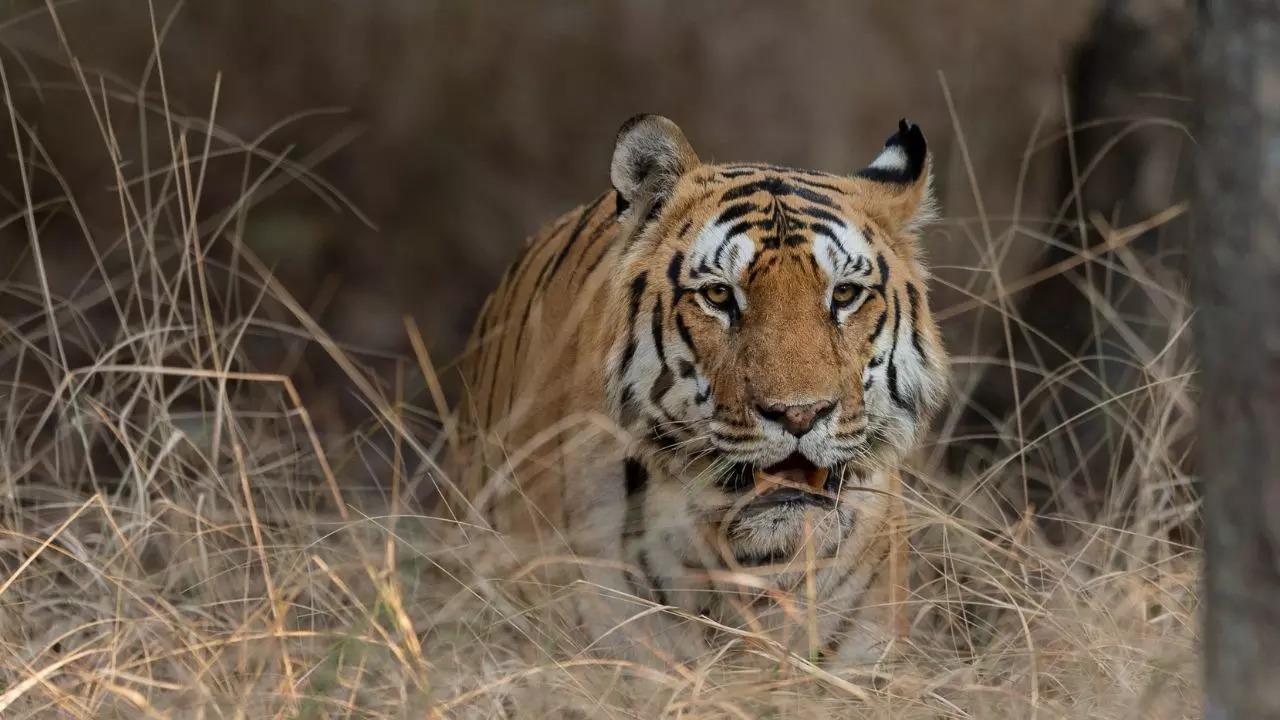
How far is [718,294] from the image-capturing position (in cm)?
287

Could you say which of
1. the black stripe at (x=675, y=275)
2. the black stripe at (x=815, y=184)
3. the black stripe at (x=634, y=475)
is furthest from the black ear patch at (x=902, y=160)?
the black stripe at (x=634, y=475)

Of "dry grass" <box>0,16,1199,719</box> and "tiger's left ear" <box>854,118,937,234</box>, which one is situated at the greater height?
"tiger's left ear" <box>854,118,937,234</box>

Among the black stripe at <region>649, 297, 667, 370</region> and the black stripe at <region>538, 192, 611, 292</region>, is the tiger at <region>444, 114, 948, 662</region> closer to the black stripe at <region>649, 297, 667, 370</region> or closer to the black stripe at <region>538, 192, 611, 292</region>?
the black stripe at <region>649, 297, 667, 370</region>

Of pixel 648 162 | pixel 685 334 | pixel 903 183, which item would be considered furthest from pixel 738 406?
pixel 903 183

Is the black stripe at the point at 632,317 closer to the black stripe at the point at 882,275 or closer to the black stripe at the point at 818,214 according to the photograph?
the black stripe at the point at 818,214

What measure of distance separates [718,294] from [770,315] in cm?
15

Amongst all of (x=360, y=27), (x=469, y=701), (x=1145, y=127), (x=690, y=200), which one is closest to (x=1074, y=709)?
(x=469, y=701)

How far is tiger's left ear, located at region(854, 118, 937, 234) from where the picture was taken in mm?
3076

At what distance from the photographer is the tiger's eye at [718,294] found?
2859 millimetres

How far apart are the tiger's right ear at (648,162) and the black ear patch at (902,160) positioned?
41 cm

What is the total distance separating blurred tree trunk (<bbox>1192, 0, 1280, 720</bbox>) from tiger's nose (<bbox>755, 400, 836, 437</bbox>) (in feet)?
3.69

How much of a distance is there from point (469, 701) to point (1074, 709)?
96 cm

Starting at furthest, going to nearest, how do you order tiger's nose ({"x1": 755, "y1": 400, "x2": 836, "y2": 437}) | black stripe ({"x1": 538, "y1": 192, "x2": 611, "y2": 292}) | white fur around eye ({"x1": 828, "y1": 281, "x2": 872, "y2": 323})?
1. black stripe ({"x1": 538, "y1": 192, "x2": 611, "y2": 292})
2. white fur around eye ({"x1": 828, "y1": 281, "x2": 872, "y2": 323})
3. tiger's nose ({"x1": 755, "y1": 400, "x2": 836, "y2": 437})

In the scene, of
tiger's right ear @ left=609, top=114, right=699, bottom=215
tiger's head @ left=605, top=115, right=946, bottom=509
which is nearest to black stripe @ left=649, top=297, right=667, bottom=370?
tiger's head @ left=605, top=115, right=946, bottom=509
